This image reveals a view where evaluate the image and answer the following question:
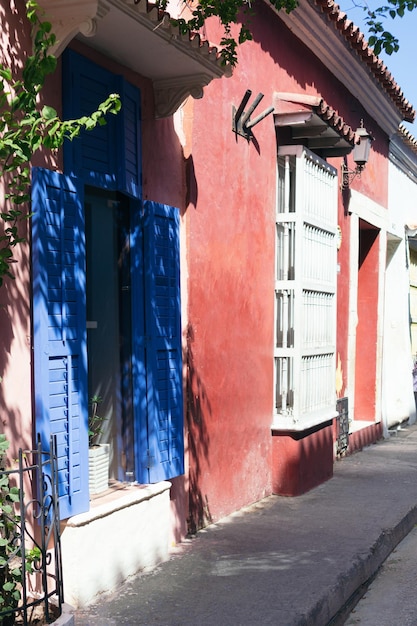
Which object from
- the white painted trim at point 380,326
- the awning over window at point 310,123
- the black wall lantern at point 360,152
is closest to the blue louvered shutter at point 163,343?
the awning over window at point 310,123

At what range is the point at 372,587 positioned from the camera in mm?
6227

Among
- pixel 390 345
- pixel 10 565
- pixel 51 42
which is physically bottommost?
pixel 10 565

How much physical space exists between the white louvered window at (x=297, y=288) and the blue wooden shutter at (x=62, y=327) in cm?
379

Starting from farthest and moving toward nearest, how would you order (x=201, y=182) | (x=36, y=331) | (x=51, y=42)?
(x=201, y=182) < (x=36, y=331) < (x=51, y=42)

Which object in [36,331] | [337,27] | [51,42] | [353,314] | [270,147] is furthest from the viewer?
[353,314]

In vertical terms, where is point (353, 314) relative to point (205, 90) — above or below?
below

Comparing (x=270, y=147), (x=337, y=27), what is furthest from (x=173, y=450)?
(x=337, y=27)

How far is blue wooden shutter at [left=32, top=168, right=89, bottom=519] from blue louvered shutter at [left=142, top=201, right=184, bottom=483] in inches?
37.1

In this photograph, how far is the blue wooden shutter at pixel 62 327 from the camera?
4.80 metres

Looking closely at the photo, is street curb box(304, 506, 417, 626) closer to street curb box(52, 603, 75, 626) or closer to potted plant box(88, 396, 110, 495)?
street curb box(52, 603, 75, 626)

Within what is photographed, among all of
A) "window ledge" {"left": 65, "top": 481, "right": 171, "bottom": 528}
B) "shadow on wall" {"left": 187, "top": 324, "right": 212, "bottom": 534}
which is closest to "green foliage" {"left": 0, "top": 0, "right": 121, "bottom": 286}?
"window ledge" {"left": 65, "top": 481, "right": 171, "bottom": 528}

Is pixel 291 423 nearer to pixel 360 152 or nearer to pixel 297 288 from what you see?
pixel 297 288

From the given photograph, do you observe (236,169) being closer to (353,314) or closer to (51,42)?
(51,42)

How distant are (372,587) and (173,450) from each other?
1680 millimetres
